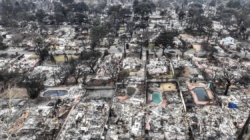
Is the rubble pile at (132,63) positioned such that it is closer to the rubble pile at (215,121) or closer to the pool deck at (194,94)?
the pool deck at (194,94)

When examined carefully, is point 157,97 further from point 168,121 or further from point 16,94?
point 16,94

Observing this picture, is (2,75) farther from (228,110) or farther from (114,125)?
(228,110)

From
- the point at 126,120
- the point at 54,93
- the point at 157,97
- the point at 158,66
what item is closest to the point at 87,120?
the point at 126,120

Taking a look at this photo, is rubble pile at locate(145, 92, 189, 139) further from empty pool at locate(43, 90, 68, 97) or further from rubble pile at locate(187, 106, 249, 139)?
empty pool at locate(43, 90, 68, 97)

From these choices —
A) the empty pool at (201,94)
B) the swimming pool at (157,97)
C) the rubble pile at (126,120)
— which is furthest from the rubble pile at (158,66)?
the rubble pile at (126,120)

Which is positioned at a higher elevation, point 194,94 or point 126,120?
point 194,94

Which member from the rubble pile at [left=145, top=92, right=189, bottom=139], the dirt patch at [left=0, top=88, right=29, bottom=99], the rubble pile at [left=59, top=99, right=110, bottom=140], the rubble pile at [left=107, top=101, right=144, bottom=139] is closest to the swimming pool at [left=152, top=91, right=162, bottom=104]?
the rubble pile at [left=145, top=92, right=189, bottom=139]

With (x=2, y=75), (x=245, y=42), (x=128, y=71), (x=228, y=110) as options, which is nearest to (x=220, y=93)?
(x=228, y=110)
